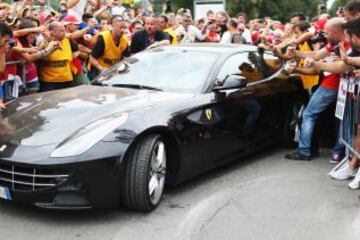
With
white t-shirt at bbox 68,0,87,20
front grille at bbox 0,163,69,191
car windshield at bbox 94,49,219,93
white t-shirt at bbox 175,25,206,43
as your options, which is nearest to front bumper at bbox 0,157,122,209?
front grille at bbox 0,163,69,191

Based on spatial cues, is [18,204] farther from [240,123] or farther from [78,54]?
[78,54]

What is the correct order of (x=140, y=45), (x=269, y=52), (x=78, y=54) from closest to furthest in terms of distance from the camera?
(x=269, y=52) < (x=78, y=54) < (x=140, y=45)

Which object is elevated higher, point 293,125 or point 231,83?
point 231,83

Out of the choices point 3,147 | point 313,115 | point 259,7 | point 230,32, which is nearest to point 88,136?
point 3,147

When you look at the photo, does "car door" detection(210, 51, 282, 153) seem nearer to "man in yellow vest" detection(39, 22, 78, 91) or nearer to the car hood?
the car hood

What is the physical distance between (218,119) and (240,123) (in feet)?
1.68

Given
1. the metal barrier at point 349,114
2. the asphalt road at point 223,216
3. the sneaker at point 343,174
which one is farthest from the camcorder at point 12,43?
the sneaker at point 343,174

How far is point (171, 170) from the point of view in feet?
16.9

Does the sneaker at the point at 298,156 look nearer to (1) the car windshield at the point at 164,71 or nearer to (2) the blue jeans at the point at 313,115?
(2) the blue jeans at the point at 313,115

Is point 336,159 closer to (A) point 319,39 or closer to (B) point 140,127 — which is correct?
(A) point 319,39

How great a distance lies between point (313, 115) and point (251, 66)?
99cm

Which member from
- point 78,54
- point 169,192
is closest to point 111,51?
point 78,54

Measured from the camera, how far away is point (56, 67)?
294 inches

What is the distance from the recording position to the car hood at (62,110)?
459 centimetres
